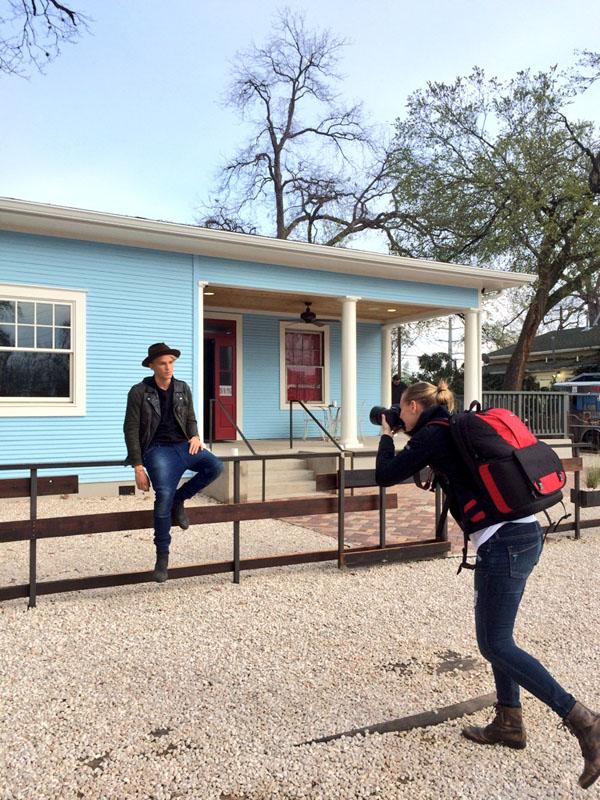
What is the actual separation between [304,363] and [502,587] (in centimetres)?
1135

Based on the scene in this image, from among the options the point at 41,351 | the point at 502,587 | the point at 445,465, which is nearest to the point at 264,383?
the point at 41,351

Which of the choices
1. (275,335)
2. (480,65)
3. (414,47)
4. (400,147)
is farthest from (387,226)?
(275,335)

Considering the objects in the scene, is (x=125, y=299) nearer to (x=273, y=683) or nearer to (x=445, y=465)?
(x=273, y=683)

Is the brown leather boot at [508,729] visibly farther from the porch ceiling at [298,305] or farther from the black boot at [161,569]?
the porch ceiling at [298,305]

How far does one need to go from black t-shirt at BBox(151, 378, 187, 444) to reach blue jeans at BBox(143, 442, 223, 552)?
5 centimetres

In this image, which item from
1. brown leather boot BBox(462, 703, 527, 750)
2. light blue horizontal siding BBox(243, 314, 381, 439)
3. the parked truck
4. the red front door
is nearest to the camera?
brown leather boot BBox(462, 703, 527, 750)

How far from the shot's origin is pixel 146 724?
2.73m

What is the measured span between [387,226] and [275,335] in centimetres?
1326

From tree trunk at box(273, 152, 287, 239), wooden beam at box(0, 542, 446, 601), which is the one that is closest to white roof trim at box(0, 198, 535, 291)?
wooden beam at box(0, 542, 446, 601)

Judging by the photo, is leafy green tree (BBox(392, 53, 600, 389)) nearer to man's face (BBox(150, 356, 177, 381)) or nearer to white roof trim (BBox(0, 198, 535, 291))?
white roof trim (BBox(0, 198, 535, 291))

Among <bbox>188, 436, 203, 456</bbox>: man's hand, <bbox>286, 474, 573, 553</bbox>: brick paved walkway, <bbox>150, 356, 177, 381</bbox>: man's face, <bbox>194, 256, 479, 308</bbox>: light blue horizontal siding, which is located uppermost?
<bbox>194, 256, 479, 308</bbox>: light blue horizontal siding

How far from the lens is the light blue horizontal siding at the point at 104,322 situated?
27.6ft

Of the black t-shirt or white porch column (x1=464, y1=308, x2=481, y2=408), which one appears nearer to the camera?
the black t-shirt

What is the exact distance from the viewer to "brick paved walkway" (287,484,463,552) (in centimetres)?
647
